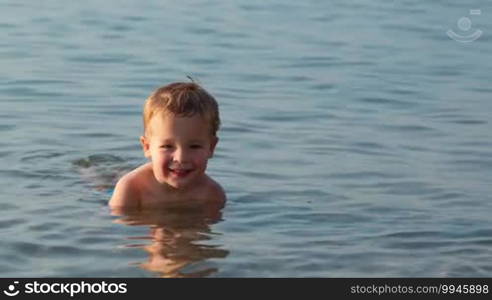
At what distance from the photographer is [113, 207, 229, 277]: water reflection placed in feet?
21.2

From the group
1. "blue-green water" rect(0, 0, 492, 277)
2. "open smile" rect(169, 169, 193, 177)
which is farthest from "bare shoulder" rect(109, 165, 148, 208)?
"open smile" rect(169, 169, 193, 177)

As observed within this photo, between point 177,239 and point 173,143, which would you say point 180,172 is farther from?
point 177,239

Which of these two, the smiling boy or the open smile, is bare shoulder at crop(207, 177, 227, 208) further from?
the open smile

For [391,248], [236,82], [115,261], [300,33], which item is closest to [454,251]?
[391,248]

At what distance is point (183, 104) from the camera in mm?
7340

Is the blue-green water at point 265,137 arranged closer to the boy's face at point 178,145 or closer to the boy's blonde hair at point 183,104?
the boy's face at point 178,145

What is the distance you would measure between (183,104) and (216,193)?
775mm

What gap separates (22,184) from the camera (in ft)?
27.5

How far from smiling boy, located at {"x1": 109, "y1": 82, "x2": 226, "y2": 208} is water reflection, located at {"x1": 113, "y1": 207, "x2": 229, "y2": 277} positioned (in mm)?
123

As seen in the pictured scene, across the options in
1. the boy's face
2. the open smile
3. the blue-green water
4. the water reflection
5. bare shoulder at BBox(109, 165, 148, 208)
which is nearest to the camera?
the water reflection

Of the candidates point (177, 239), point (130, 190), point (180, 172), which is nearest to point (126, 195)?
point (130, 190)

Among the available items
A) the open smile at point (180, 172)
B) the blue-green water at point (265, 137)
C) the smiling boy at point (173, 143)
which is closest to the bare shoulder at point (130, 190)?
the smiling boy at point (173, 143)

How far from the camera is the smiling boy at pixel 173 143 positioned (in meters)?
7.34

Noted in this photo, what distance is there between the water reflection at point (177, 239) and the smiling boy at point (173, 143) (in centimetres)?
12
